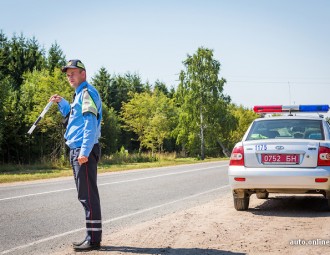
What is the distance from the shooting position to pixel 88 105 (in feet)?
16.0

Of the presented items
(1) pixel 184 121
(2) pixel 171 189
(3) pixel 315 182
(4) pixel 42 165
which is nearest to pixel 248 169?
(3) pixel 315 182

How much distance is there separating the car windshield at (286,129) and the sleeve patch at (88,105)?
3.70 m

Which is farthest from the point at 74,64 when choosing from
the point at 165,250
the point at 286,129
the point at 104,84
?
the point at 104,84

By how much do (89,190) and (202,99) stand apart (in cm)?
4635

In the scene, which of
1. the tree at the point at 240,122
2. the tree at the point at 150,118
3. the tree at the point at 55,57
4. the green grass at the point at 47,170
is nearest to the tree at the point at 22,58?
the tree at the point at 55,57

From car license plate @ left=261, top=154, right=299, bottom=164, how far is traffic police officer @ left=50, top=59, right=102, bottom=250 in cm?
329

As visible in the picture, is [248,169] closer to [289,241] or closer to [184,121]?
[289,241]

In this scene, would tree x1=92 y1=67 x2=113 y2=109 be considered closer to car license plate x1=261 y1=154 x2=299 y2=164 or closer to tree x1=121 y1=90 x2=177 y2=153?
tree x1=121 y1=90 x2=177 y2=153

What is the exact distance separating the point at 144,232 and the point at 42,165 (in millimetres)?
23439

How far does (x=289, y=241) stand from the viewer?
5203mm

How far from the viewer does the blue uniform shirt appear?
480 centimetres

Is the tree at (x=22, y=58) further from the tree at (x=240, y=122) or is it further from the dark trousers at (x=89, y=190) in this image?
the dark trousers at (x=89, y=190)

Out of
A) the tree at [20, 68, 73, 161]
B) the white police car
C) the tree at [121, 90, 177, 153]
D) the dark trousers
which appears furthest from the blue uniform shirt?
the tree at [121, 90, 177, 153]

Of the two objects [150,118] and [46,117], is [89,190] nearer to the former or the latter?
[46,117]
